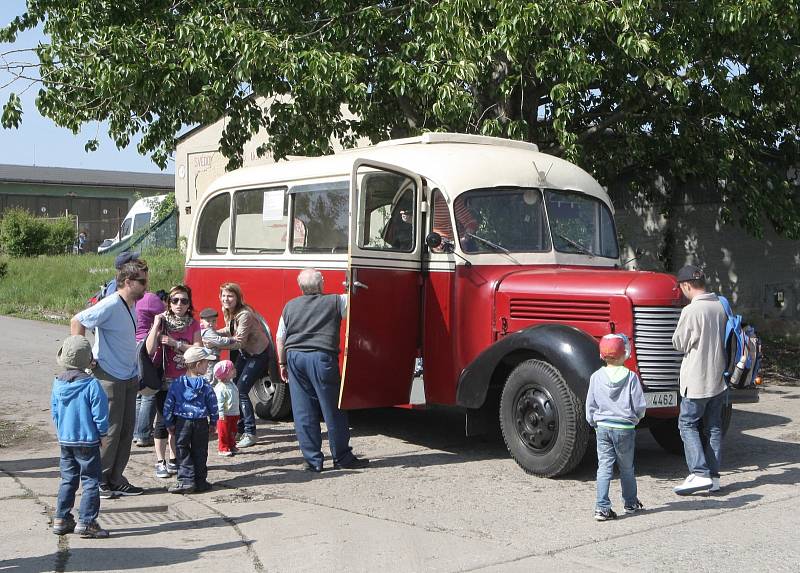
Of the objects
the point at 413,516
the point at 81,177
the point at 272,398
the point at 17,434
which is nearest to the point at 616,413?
the point at 413,516

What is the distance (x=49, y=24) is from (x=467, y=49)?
6.50 metres

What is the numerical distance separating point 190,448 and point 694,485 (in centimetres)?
363

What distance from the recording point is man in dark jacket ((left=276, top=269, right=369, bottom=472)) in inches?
323

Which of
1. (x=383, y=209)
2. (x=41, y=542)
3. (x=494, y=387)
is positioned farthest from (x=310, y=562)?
(x=383, y=209)

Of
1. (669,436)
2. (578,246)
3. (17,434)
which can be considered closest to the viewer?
(669,436)

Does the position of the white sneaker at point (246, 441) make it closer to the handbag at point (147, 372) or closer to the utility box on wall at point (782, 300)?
the handbag at point (147, 372)

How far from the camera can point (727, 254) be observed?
1698 centimetres

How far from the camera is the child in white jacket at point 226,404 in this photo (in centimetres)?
880

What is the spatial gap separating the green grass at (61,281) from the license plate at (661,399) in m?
15.6

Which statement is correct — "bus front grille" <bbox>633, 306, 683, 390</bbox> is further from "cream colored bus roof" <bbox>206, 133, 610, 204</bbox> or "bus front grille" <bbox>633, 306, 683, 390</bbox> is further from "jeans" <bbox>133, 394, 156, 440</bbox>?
"jeans" <bbox>133, 394, 156, 440</bbox>

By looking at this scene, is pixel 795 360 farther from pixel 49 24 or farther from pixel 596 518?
pixel 49 24

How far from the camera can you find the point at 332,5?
518 inches

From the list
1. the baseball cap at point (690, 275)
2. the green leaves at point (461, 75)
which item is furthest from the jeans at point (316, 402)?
the green leaves at point (461, 75)

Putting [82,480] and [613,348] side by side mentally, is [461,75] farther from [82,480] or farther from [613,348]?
[82,480]
